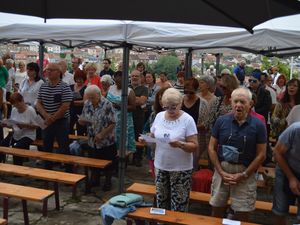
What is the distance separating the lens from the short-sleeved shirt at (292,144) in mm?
3221

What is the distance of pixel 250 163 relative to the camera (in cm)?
336

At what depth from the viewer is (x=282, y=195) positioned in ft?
11.5

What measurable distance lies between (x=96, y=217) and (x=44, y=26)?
7.74 feet

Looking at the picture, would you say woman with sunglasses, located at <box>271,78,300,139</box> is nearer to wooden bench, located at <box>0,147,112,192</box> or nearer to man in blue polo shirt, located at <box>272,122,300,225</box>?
man in blue polo shirt, located at <box>272,122,300,225</box>

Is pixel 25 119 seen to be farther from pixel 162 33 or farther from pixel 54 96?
pixel 162 33

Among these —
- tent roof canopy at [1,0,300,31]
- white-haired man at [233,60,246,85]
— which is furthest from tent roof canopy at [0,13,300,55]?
white-haired man at [233,60,246,85]

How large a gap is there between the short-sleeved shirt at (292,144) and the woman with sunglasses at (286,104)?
2.17m

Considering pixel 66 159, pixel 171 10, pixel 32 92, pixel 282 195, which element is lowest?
pixel 66 159

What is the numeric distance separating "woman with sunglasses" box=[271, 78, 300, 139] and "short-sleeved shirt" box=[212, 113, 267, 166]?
2255mm

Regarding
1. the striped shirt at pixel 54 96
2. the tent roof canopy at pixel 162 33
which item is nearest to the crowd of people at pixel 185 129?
the striped shirt at pixel 54 96

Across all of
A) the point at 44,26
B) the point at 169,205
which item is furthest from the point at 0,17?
the point at 169,205

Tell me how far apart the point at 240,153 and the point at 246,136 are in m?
0.15

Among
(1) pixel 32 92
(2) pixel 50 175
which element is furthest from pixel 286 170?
(1) pixel 32 92

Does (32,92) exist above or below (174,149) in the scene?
above
